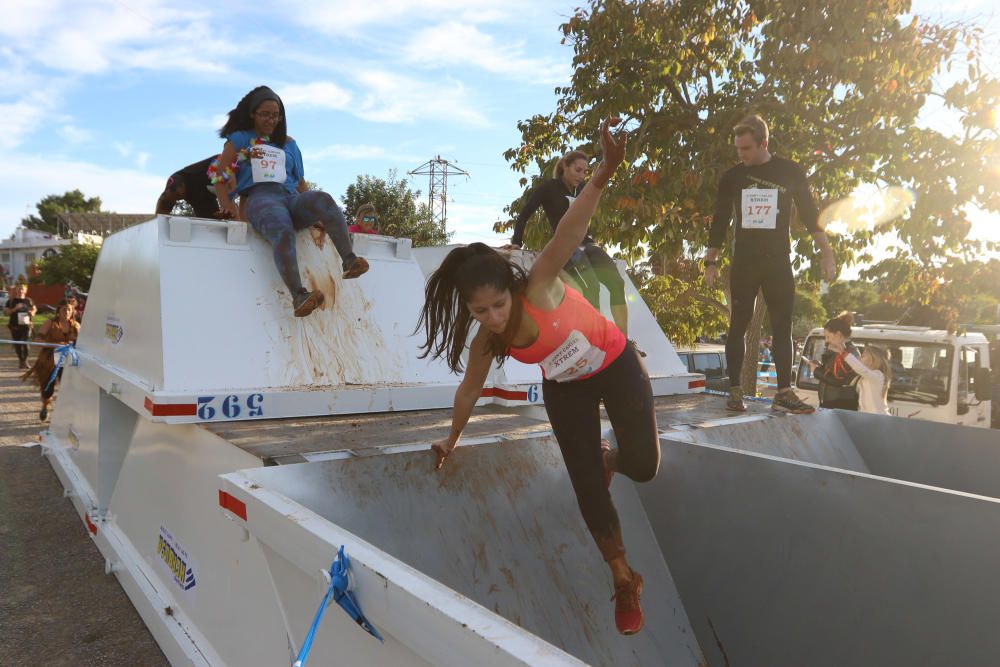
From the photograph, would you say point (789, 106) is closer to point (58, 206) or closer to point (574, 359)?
point (574, 359)

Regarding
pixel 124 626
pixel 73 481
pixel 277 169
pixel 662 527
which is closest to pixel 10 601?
pixel 124 626

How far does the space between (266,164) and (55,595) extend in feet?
9.77

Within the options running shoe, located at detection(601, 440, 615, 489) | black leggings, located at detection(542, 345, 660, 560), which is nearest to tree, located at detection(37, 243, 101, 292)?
running shoe, located at detection(601, 440, 615, 489)

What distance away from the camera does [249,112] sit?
181 inches

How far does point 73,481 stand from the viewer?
17.8 ft

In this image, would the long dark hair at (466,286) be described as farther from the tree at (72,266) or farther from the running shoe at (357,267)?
the tree at (72,266)

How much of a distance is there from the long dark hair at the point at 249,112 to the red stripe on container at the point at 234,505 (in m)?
3.05

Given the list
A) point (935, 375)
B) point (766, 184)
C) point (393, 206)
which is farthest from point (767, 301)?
point (393, 206)

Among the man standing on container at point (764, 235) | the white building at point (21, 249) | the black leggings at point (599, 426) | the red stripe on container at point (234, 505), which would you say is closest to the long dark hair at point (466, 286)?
the black leggings at point (599, 426)

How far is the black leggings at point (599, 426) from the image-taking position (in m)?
2.52

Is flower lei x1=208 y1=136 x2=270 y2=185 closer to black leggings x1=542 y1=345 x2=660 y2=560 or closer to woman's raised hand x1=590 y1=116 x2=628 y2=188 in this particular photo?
black leggings x1=542 y1=345 x2=660 y2=560

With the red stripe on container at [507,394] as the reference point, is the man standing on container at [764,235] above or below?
above

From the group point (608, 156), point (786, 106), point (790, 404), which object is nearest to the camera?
point (608, 156)

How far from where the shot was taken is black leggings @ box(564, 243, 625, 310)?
4.89 meters
